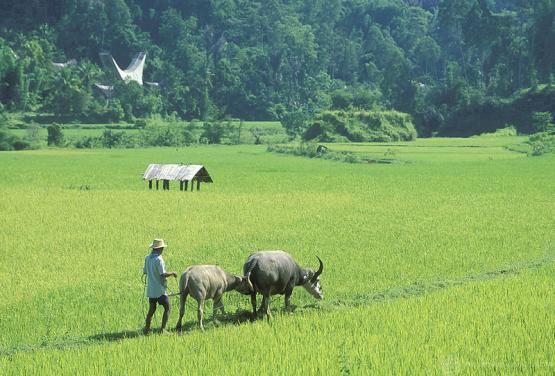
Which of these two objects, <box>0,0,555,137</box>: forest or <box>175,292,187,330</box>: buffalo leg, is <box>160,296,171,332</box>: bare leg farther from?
<box>0,0,555,137</box>: forest

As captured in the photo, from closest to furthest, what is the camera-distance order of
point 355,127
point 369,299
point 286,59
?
point 369,299 → point 355,127 → point 286,59

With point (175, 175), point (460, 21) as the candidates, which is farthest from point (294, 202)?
point (460, 21)

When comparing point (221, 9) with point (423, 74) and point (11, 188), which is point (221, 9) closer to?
point (423, 74)

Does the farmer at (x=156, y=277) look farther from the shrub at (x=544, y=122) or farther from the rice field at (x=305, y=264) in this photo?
the shrub at (x=544, y=122)

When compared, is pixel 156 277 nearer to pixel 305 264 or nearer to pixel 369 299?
pixel 369 299

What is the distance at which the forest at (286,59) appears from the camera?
62594 millimetres

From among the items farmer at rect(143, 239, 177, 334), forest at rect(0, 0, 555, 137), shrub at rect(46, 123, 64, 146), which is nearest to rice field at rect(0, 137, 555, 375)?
farmer at rect(143, 239, 177, 334)

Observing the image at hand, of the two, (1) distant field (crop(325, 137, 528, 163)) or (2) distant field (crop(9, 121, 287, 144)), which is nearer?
(1) distant field (crop(325, 137, 528, 163))

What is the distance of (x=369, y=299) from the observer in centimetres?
991

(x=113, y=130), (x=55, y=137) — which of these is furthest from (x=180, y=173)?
(x=113, y=130)

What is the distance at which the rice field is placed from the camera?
7.45 m

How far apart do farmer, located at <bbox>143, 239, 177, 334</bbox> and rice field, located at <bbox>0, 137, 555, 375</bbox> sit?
26cm

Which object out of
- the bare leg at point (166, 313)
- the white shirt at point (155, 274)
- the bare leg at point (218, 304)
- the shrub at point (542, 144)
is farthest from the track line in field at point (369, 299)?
the shrub at point (542, 144)

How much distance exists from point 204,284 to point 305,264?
379cm
